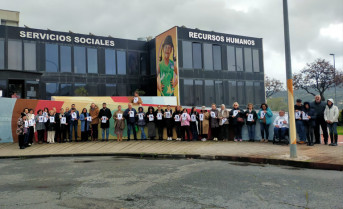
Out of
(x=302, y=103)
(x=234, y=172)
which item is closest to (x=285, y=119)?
(x=302, y=103)

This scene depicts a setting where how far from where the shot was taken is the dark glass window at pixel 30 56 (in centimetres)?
2487

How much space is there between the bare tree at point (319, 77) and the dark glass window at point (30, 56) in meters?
36.0

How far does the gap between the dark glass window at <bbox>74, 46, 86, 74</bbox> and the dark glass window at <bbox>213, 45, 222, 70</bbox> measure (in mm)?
12043

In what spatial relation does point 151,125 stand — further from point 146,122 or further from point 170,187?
point 170,187

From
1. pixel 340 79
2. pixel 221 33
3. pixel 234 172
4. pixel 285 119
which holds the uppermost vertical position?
pixel 221 33

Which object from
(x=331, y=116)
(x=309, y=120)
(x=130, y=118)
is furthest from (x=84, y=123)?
(x=331, y=116)

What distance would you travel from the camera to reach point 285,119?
39.7 feet

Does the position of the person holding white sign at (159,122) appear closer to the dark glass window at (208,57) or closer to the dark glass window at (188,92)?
the dark glass window at (188,92)

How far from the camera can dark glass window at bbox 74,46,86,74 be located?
2692cm

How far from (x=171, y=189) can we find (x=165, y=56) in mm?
23092

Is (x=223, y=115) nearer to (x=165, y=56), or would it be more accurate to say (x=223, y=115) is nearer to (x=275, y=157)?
(x=275, y=157)

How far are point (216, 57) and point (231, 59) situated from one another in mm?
1837

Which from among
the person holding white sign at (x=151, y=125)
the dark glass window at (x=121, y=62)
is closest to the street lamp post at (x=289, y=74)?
the person holding white sign at (x=151, y=125)

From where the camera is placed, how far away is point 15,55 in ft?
80.5
